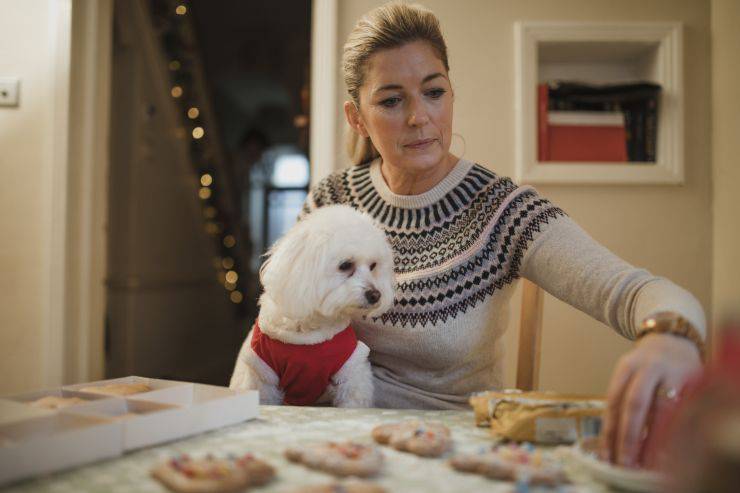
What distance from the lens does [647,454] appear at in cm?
67

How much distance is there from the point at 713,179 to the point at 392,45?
159cm

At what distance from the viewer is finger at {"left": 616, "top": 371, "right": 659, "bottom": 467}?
26.2 inches

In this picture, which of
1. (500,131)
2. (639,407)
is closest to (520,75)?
(500,131)

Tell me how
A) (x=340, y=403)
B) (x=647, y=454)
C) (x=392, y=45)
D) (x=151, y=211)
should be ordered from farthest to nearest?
1. (x=151, y=211)
2. (x=392, y=45)
3. (x=340, y=403)
4. (x=647, y=454)

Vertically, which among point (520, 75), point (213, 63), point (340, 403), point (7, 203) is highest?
point (213, 63)

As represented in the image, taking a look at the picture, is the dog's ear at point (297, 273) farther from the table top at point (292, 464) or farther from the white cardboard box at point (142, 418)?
the white cardboard box at point (142, 418)

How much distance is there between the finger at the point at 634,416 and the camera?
0.67 meters

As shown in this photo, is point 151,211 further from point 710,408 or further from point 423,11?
point 710,408

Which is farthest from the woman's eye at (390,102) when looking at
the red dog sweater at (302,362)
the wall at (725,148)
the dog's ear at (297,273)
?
the wall at (725,148)

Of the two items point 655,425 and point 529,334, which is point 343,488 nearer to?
point 655,425

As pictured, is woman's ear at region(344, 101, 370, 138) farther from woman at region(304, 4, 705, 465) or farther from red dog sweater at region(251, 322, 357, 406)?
red dog sweater at region(251, 322, 357, 406)

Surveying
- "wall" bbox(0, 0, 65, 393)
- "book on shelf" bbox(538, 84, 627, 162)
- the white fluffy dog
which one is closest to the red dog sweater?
the white fluffy dog

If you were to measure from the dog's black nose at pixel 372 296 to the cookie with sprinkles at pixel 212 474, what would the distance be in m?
0.70

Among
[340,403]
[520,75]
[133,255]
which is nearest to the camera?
[340,403]
